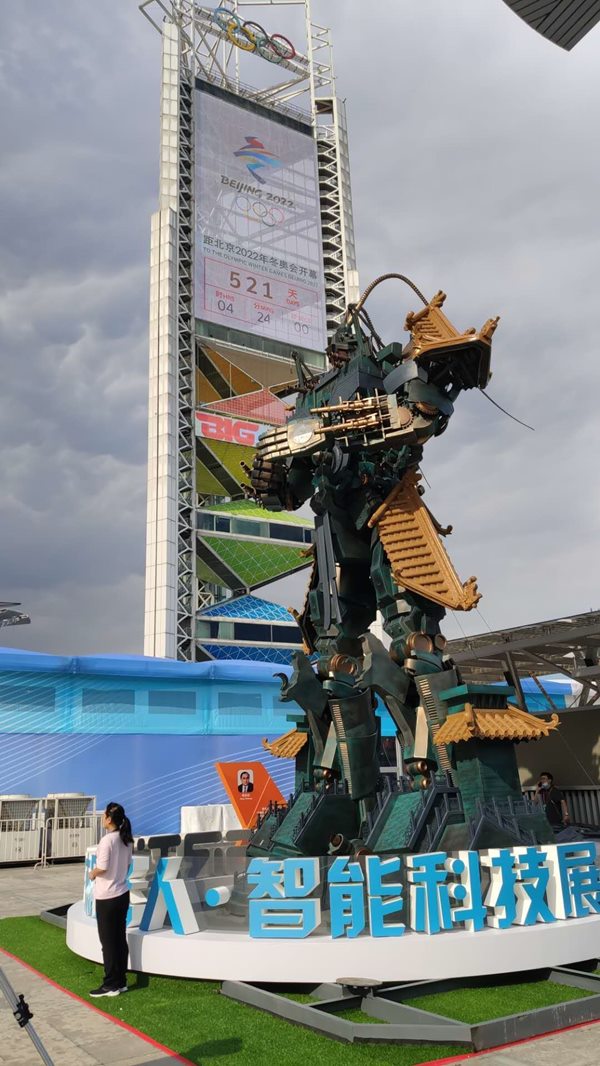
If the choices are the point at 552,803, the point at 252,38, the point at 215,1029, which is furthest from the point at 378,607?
the point at 252,38

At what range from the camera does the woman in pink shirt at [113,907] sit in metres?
6.52

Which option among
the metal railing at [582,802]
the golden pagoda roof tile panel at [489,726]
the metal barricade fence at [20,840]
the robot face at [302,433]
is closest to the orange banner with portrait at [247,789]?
the metal barricade fence at [20,840]

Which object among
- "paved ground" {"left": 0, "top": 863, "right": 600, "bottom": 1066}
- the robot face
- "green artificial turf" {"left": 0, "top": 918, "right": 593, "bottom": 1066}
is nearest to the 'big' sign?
the robot face

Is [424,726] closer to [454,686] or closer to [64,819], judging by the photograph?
[454,686]

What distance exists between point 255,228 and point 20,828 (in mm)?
35097

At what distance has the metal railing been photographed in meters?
15.8

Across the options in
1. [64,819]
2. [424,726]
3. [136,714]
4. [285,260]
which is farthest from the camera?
[285,260]

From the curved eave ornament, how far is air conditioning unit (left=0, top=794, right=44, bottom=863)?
1819cm

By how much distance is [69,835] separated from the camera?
18719 mm

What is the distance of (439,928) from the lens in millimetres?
6609

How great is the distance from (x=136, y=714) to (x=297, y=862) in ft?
56.6

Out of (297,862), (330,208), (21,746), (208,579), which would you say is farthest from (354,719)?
(330,208)

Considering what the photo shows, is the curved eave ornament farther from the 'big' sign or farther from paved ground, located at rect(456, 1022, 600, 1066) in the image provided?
the 'big' sign

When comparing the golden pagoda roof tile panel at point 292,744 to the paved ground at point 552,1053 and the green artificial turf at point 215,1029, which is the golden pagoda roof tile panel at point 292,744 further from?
the paved ground at point 552,1053
